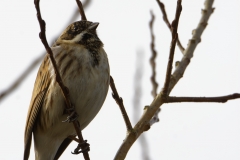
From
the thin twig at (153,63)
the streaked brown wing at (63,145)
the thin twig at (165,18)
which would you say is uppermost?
the thin twig at (165,18)

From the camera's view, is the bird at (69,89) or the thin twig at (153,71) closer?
the thin twig at (153,71)

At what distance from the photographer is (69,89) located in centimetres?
459

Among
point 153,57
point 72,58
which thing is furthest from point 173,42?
point 72,58

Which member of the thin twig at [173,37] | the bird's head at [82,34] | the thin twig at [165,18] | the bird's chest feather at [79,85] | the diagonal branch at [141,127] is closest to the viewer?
the thin twig at [173,37]

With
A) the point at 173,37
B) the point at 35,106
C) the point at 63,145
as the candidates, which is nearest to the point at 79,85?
the point at 35,106

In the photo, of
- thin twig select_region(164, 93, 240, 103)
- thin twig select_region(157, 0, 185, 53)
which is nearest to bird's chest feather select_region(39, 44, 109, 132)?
thin twig select_region(157, 0, 185, 53)

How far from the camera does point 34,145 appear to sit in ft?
17.0

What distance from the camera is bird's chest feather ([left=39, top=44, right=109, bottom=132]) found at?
182 inches

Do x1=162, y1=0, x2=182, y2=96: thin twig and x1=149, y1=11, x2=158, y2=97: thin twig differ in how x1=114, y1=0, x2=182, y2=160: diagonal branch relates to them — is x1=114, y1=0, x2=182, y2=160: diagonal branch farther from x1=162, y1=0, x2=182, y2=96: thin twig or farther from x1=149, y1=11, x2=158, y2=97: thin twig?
x1=149, y1=11, x2=158, y2=97: thin twig

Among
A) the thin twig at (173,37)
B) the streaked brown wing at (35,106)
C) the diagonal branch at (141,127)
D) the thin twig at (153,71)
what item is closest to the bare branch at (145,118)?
the diagonal branch at (141,127)

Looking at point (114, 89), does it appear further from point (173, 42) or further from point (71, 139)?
point (71, 139)

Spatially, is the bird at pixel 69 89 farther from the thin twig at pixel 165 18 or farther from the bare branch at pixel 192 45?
the bare branch at pixel 192 45

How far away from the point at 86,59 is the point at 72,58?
0.49 ft

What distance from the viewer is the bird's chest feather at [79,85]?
4621mm
